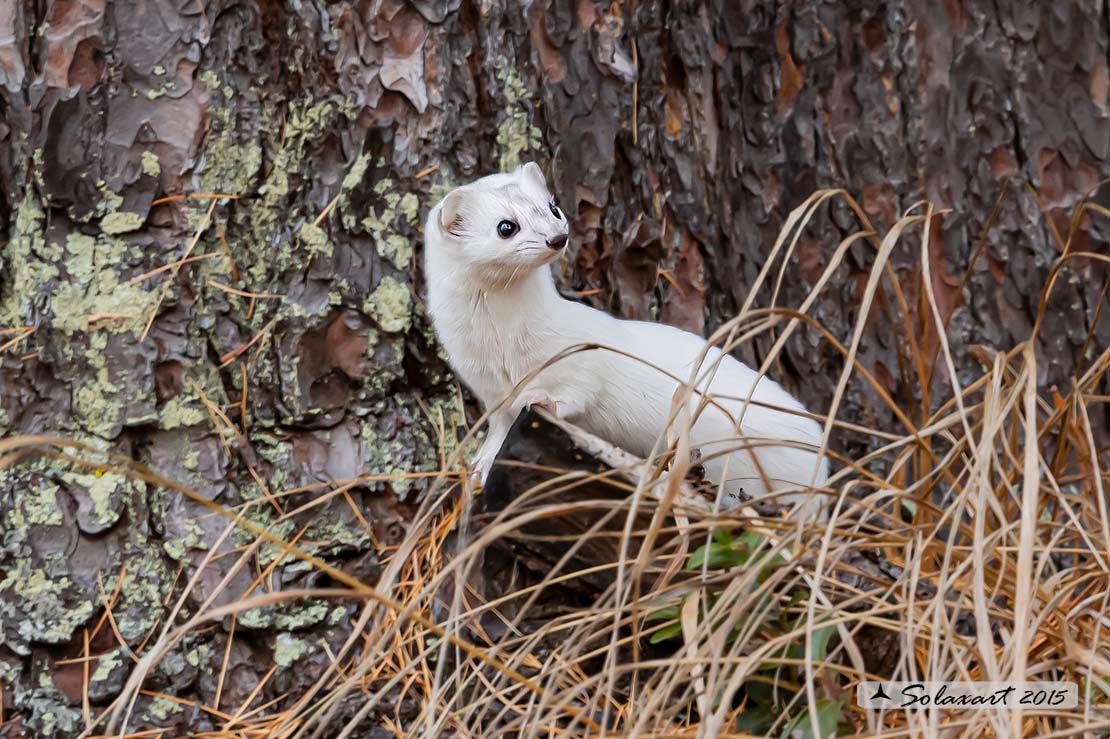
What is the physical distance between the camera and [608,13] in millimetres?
2537

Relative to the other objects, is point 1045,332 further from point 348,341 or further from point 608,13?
point 348,341

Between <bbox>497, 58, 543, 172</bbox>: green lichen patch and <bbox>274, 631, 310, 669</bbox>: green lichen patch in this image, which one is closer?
<bbox>274, 631, 310, 669</bbox>: green lichen patch

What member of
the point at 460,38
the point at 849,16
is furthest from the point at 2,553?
the point at 849,16

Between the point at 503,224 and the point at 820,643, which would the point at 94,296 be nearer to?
the point at 503,224

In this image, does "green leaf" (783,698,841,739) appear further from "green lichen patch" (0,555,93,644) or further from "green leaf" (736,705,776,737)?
"green lichen patch" (0,555,93,644)

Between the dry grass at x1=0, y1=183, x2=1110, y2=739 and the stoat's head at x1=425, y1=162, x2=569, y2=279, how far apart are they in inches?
16.1

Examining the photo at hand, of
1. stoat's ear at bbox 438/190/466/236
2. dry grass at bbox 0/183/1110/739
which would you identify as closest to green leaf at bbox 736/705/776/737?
dry grass at bbox 0/183/1110/739

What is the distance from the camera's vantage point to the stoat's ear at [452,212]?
2.20 metres

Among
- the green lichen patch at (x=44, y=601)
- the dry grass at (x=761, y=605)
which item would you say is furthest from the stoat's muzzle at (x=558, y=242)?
the green lichen patch at (x=44, y=601)

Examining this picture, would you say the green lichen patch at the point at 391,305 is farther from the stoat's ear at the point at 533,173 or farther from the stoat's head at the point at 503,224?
the stoat's ear at the point at 533,173

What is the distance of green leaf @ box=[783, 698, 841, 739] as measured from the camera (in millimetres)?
1553

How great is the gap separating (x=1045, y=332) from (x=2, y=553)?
2457 millimetres

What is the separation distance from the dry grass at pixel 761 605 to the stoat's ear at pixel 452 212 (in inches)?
19.0

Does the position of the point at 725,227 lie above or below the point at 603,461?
above
